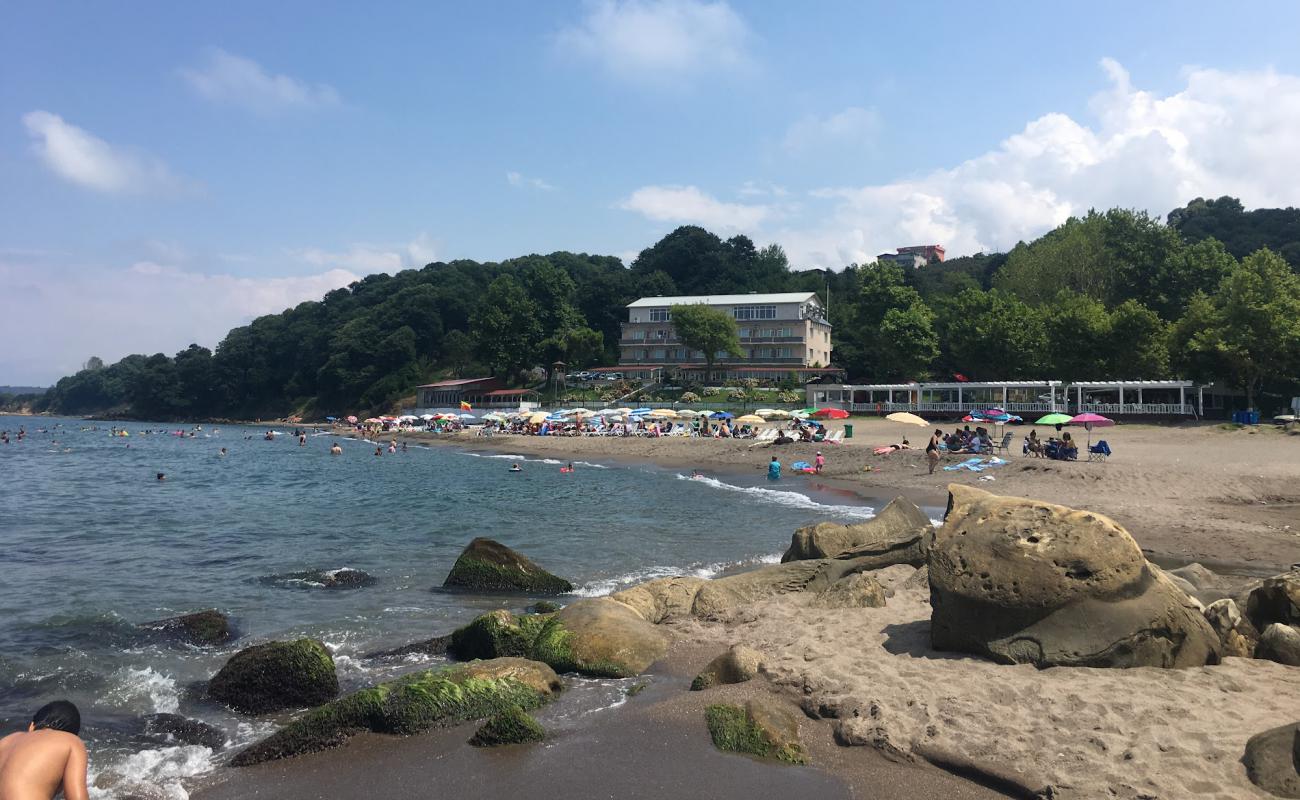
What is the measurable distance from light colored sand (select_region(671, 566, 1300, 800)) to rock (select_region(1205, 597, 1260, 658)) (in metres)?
0.28

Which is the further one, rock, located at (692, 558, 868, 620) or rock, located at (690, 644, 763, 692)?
rock, located at (692, 558, 868, 620)

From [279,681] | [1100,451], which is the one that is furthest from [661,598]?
[1100,451]

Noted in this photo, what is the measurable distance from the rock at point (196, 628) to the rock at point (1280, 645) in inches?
526

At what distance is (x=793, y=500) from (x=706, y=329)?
59787 mm

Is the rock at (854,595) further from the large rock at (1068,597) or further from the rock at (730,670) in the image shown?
the large rock at (1068,597)

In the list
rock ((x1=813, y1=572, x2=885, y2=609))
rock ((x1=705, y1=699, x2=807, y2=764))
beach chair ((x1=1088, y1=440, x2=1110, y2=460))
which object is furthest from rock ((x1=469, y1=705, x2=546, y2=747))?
beach chair ((x1=1088, y1=440, x2=1110, y2=460))

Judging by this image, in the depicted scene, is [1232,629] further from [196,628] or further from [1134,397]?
[1134,397]

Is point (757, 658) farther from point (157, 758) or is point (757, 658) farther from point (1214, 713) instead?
point (157, 758)

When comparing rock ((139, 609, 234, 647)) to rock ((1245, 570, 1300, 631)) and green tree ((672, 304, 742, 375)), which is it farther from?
green tree ((672, 304, 742, 375))

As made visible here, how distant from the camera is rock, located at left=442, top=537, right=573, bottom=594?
49.0ft

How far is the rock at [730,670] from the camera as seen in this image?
9.45 metres

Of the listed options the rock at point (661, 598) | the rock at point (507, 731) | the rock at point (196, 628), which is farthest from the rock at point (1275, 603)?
the rock at point (196, 628)

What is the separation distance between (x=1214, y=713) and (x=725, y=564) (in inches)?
419

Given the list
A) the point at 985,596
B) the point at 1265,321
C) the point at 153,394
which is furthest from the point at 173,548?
the point at 153,394
